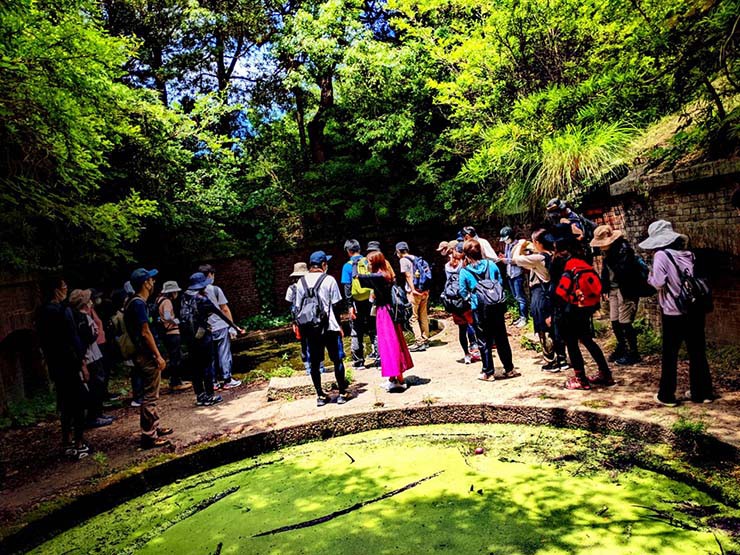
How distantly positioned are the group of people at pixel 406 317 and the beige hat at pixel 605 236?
0.01 meters

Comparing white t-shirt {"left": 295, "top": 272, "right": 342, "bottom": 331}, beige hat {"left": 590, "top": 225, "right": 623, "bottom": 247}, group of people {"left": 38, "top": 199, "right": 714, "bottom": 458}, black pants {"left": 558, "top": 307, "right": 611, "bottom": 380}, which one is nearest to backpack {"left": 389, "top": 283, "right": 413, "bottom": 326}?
group of people {"left": 38, "top": 199, "right": 714, "bottom": 458}

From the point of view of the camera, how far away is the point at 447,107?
14312 mm

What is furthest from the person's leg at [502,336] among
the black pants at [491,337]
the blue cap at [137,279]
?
the blue cap at [137,279]

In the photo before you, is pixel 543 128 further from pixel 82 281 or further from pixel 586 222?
pixel 82 281

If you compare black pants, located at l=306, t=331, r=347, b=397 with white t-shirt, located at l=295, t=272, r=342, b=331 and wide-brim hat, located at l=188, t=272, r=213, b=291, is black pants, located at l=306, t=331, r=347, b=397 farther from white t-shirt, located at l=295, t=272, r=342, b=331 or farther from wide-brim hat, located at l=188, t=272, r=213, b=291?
wide-brim hat, located at l=188, t=272, r=213, b=291

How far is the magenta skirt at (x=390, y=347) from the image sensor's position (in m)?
6.22

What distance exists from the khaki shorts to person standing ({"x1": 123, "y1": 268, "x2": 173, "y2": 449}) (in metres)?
5.28

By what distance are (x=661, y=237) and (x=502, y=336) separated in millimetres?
2180

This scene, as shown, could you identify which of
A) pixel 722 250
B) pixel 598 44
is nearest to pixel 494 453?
pixel 722 250

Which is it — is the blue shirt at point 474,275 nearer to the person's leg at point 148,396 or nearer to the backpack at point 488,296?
the backpack at point 488,296

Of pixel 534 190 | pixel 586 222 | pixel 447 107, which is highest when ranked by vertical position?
pixel 447 107

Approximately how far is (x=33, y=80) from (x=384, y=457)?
641 centimetres

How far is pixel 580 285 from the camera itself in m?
5.10

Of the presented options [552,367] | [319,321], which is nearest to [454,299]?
[552,367]
